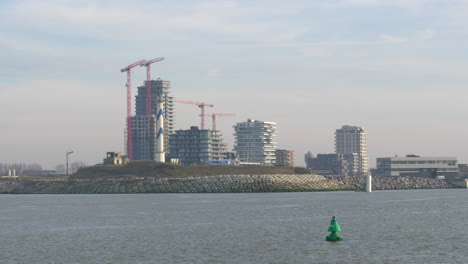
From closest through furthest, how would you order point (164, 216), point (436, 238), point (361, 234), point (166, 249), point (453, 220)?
1. point (166, 249)
2. point (436, 238)
3. point (361, 234)
4. point (453, 220)
5. point (164, 216)

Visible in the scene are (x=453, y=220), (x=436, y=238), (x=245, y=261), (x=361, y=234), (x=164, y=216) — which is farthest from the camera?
(x=164, y=216)

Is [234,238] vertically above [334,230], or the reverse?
[334,230]

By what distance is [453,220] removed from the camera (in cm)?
9556

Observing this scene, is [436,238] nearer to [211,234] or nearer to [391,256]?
[391,256]

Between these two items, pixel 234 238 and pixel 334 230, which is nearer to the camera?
pixel 334 230

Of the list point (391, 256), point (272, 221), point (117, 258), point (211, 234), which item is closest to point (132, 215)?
point (272, 221)

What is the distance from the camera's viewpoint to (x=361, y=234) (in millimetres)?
76000

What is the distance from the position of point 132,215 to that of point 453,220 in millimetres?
49032

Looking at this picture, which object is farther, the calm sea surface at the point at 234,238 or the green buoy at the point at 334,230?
the green buoy at the point at 334,230

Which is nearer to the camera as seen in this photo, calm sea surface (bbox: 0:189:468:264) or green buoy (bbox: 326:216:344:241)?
Result: calm sea surface (bbox: 0:189:468:264)

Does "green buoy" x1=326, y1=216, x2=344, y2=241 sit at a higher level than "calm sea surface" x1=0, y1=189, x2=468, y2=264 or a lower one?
higher

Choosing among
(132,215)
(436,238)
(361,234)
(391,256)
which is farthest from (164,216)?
(391,256)

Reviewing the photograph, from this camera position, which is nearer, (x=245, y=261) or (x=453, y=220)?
(x=245, y=261)

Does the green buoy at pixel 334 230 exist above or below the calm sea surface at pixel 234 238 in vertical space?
above
